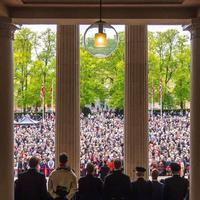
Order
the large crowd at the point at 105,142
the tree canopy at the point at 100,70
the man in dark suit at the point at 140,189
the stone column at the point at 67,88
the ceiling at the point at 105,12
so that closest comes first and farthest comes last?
the man in dark suit at the point at 140,189
the ceiling at the point at 105,12
the stone column at the point at 67,88
the large crowd at the point at 105,142
the tree canopy at the point at 100,70

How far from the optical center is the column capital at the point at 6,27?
39.5ft

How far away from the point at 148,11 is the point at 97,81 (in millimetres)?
54271

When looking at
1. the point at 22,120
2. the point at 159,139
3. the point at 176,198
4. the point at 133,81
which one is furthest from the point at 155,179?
the point at 22,120

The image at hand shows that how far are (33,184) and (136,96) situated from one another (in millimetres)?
10150

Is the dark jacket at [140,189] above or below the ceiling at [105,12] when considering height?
below

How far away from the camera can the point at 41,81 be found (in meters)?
62.5

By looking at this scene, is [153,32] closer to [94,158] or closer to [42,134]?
[42,134]

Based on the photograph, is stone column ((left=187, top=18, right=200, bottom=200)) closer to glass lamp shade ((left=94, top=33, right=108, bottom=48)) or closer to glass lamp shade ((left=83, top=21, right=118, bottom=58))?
glass lamp shade ((left=83, top=21, right=118, bottom=58))

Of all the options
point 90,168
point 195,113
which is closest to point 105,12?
point 195,113

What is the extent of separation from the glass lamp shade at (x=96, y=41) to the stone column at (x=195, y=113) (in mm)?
3203

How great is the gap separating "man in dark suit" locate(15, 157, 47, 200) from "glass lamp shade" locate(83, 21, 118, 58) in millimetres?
3721

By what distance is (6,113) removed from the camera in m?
12.3

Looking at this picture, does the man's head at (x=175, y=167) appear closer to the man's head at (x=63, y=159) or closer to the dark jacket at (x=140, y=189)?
the dark jacket at (x=140, y=189)

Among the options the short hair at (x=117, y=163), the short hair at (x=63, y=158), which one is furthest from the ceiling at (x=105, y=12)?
the short hair at (x=117, y=163)
